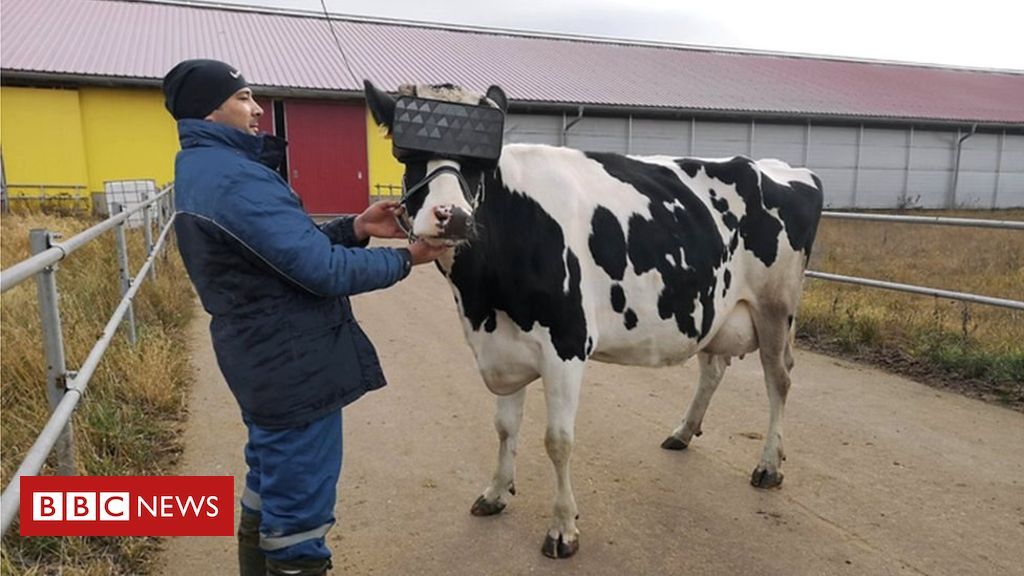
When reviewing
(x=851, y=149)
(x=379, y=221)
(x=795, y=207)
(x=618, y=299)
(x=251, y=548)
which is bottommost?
(x=251, y=548)

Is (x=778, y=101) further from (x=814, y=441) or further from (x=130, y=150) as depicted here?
(x=814, y=441)

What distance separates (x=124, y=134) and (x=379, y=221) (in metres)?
18.9

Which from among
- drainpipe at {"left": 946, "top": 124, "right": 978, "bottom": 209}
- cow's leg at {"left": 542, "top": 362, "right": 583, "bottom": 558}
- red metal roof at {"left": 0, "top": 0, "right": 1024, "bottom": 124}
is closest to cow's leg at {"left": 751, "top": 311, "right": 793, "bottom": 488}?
cow's leg at {"left": 542, "top": 362, "right": 583, "bottom": 558}

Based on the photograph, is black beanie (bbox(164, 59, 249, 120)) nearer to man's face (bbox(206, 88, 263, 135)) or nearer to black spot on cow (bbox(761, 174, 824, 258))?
man's face (bbox(206, 88, 263, 135))

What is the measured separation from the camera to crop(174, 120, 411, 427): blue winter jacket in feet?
6.15

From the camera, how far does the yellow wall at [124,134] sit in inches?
703

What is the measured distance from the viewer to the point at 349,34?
24.4 m

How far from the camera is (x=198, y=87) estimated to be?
6.46 feet

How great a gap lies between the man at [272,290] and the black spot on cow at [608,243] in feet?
3.77

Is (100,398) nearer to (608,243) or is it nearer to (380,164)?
(608,243)

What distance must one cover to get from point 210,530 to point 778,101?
2641 cm

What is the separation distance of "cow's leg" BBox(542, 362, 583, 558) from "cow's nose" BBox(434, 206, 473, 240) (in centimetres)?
98

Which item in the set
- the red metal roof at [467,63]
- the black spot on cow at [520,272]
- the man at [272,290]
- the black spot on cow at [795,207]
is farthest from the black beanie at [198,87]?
the red metal roof at [467,63]

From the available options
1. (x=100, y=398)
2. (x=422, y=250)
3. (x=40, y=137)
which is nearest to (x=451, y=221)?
(x=422, y=250)
